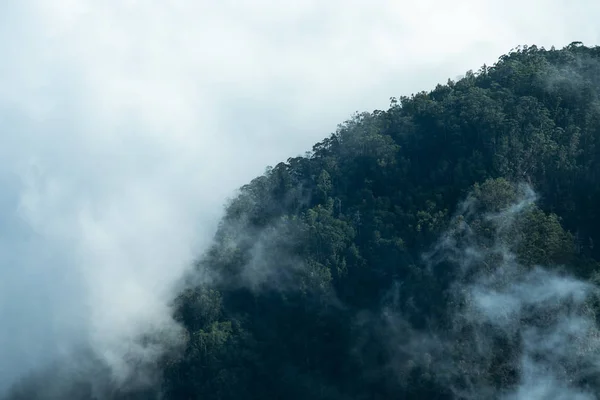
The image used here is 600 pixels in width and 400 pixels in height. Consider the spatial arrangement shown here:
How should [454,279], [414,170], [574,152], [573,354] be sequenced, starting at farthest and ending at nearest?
1. [414,170]
2. [574,152]
3. [454,279]
4. [573,354]

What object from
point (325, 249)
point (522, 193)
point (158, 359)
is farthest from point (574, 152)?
point (158, 359)

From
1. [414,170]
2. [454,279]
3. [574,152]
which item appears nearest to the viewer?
[454,279]

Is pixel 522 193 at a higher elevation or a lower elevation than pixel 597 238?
higher

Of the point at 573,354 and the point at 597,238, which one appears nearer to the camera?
the point at 573,354

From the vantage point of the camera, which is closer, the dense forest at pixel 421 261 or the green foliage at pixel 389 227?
the dense forest at pixel 421 261

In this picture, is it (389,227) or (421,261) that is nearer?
(421,261)

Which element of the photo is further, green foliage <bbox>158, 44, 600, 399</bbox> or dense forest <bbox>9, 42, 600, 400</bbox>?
green foliage <bbox>158, 44, 600, 399</bbox>

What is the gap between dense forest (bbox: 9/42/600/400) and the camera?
6050cm

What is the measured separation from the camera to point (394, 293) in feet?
219

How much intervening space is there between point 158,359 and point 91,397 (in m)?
7.77

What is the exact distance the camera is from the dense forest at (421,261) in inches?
2382

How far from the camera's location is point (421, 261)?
219 ft

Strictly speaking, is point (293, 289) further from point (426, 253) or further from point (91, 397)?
point (91, 397)

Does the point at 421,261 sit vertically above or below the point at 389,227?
below
